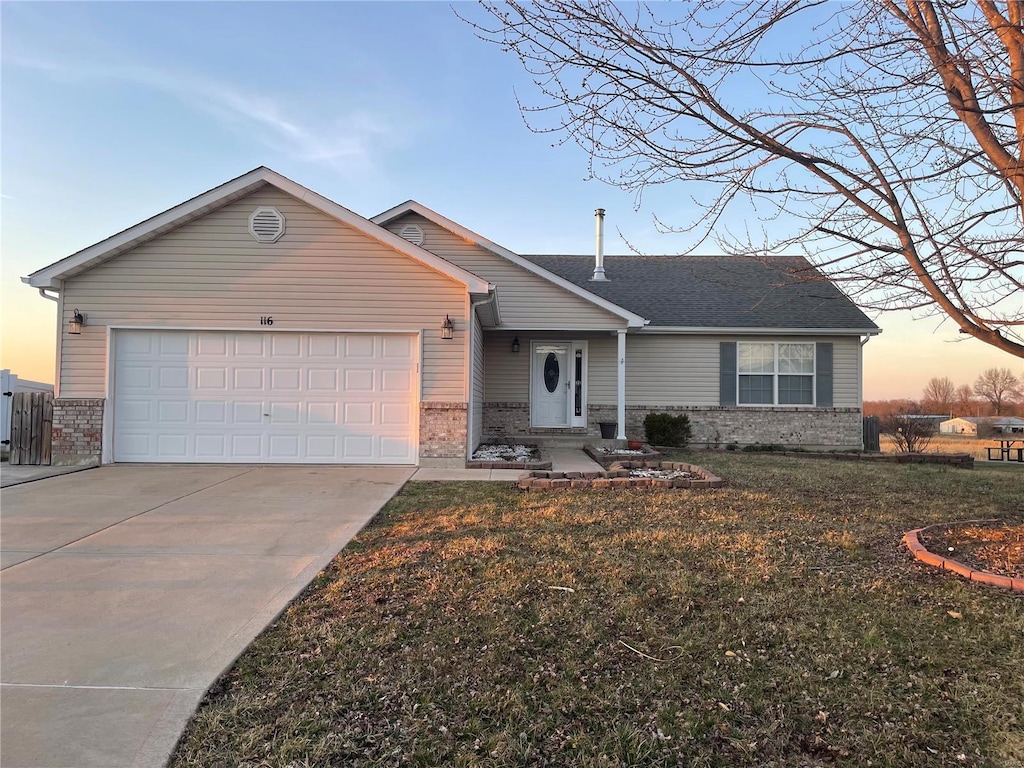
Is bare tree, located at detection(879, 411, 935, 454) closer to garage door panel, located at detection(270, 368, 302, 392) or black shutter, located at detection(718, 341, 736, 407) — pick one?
black shutter, located at detection(718, 341, 736, 407)

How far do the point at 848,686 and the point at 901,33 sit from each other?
4796 mm

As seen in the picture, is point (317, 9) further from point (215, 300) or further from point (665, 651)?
point (665, 651)

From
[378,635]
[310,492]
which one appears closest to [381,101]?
[310,492]

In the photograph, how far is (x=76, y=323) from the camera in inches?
371

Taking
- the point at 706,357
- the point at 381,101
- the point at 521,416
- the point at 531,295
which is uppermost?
the point at 381,101

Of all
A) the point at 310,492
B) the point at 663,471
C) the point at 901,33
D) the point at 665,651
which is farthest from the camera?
the point at 663,471

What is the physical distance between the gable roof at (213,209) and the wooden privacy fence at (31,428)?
190cm

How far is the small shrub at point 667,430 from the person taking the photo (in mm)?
14039

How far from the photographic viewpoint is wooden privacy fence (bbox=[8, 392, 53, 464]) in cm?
943

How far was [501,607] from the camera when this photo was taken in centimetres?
361

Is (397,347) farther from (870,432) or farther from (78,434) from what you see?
(870,432)

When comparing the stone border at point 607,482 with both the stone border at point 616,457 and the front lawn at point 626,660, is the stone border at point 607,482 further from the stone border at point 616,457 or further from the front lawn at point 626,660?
the front lawn at point 626,660

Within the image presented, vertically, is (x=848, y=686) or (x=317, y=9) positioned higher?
(x=317, y=9)

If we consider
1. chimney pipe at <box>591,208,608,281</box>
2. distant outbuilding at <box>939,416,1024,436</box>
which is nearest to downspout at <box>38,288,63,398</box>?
chimney pipe at <box>591,208,608,281</box>
